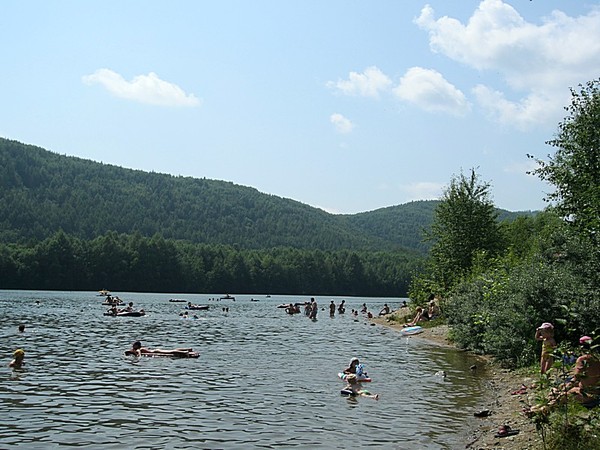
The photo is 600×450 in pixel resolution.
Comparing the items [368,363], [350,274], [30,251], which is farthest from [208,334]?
[350,274]

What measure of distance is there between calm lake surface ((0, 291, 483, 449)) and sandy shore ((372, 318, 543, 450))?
0.49 meters

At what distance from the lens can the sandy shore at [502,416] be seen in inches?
550

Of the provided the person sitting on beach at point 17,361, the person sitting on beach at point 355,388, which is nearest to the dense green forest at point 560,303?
the person sitting on beach at point 355,388

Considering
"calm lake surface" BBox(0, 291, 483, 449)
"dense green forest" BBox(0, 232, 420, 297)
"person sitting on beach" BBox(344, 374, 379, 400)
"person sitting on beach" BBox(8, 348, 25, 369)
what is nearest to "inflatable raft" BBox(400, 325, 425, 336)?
"calm lake surface" BBox(0, 291, 483, 449)

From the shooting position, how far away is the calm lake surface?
614 inches

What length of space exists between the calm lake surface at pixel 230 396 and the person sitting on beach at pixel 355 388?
372 millimetres

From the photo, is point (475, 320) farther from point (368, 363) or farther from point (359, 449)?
point (359, 449)

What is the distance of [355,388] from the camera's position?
73.7ft

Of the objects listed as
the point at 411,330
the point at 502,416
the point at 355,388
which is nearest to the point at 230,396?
the point at 355,388

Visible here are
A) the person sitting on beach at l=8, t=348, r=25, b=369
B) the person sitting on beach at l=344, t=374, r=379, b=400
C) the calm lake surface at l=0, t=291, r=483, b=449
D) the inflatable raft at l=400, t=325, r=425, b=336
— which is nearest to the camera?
the calm lake surface at l=0, t=291, r=483, b=449

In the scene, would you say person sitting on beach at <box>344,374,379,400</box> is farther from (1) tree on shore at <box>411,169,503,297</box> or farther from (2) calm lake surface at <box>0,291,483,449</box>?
(1) tree on shore at <box>411,169,503,297</box>

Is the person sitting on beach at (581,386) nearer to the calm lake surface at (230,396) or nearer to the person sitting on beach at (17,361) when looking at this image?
the calm lake surface at (230,396)

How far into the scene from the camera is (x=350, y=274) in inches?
7175

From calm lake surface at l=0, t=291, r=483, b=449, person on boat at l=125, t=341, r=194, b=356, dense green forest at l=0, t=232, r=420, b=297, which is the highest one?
dense green forest at l=0, t=232, r=420, b=297
